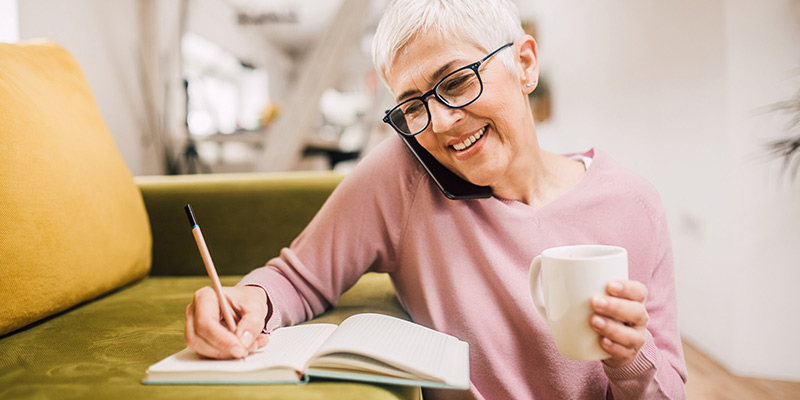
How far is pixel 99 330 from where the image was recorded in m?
0.85

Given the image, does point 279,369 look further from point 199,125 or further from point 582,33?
point 199,125

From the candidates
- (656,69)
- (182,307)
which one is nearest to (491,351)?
(182,307)

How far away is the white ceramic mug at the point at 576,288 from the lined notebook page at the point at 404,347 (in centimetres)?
13

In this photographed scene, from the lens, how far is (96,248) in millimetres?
1026

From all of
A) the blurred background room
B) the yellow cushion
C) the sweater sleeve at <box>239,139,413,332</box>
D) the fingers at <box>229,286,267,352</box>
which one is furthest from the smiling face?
the blurred background room

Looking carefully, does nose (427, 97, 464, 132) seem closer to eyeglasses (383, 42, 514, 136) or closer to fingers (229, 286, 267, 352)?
eyeglasses (383, 42, 514, 136)

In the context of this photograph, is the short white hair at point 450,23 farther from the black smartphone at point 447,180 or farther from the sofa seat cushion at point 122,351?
the sofa seat cushion at point 122,351

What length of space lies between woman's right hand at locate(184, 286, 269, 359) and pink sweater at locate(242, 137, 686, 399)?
0.07m

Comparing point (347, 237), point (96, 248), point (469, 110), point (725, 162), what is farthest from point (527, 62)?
point (725, 162)

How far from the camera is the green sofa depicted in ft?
2.14

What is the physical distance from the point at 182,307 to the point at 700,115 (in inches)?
81.7

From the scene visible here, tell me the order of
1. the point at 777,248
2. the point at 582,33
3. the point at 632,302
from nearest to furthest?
the point at 632,302 → the point at 777,248 → the point at 582,33

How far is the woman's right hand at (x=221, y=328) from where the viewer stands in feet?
2.01

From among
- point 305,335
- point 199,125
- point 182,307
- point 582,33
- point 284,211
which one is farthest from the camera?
point 199,125
